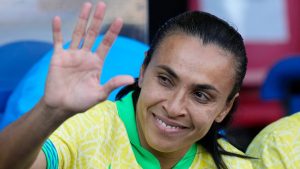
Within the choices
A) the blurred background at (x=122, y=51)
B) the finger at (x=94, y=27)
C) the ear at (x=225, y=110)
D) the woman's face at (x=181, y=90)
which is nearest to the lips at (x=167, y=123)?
the woman's face at (x=181, y=90)

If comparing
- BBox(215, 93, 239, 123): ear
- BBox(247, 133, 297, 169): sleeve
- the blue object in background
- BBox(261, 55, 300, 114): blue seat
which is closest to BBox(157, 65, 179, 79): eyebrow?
BBox(215, 93, 239, 123): ear

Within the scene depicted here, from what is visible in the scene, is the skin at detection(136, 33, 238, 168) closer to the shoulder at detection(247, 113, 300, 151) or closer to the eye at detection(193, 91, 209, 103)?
the eye at detection(193, 91, 209, 103)

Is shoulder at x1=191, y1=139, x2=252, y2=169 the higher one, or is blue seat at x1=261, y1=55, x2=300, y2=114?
shoulder at x1=191, y1=139, x2=252, y2=169

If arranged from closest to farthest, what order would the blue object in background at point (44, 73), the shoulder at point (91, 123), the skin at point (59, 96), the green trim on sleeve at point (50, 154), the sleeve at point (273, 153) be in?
the skin at point (59, 96), the green trim on sleeve at point (50, 154), the shoulder at point (91, 123), the sleeve at point (273, 153), the blue object in background at point (44, 73)

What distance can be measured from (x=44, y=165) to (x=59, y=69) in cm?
24

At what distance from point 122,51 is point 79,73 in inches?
47.6

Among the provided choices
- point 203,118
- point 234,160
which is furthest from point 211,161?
point 203,118

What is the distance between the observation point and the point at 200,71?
5.86ft

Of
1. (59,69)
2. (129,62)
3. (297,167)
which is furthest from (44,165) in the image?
(129,62)

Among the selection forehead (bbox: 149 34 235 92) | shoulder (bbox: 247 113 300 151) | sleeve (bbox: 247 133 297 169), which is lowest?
sleeve (bbox: 247 133 297 169)

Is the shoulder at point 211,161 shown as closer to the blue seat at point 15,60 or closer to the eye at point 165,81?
the eye at point 165,81

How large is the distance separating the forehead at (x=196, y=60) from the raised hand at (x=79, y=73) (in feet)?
0.96

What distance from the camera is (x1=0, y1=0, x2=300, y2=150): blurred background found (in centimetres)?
260

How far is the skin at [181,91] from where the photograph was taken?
177 centimetres
